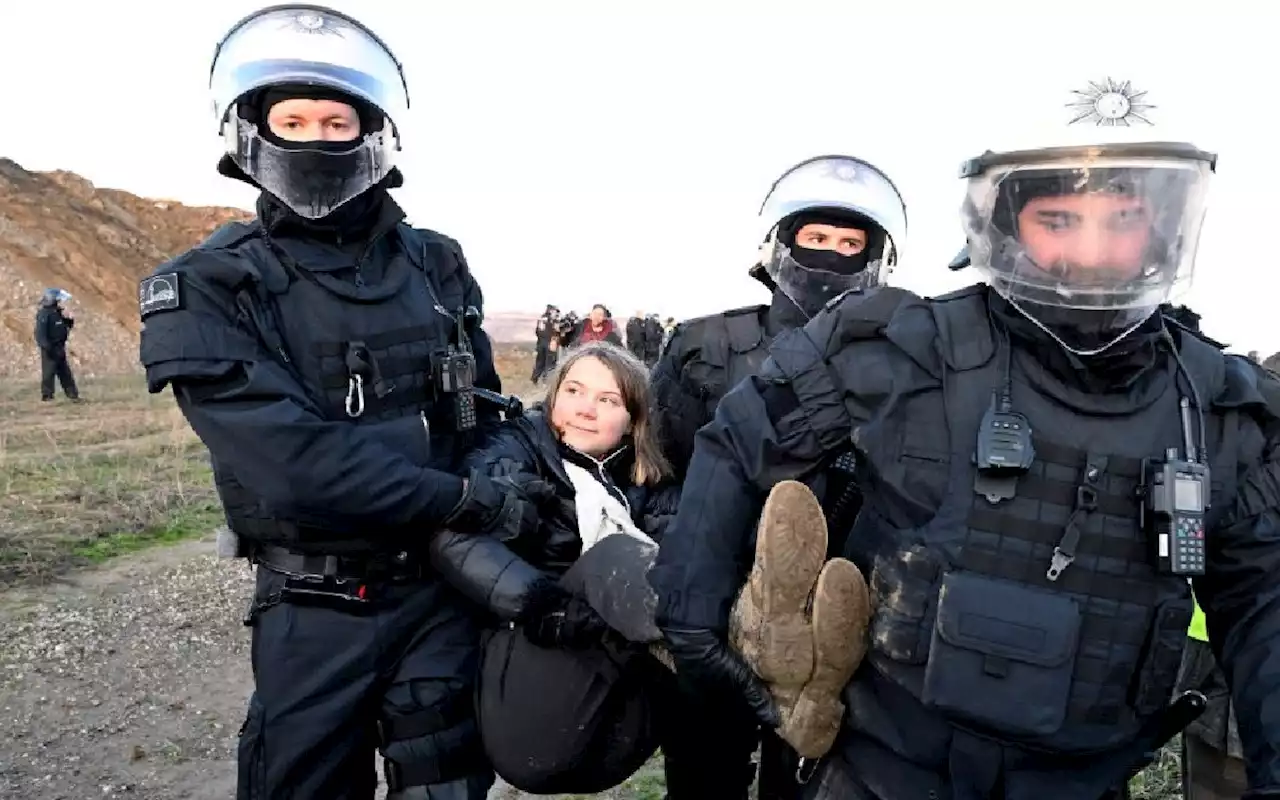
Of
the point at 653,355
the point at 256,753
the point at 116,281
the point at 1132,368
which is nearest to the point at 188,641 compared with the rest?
the point at 256,753

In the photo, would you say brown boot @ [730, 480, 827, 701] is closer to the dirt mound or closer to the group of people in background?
the group of people in background

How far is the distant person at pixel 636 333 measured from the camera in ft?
70.6

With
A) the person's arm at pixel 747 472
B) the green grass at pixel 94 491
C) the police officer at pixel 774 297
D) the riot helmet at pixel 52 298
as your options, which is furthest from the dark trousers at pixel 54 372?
the person's arm at pixel 747 472

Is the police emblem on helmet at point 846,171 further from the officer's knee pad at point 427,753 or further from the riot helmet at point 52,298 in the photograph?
the riot helmet at point 52,298

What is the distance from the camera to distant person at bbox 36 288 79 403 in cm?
1597

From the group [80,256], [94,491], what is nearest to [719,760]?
[94,491]

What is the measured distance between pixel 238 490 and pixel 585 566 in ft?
2.72

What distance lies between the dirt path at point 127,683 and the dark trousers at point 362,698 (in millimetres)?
1651

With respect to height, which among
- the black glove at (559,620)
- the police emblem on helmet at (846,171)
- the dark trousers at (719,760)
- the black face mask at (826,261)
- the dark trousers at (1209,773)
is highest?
the police emblem on helmet at (846,171)

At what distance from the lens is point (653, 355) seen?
20938 millimetres

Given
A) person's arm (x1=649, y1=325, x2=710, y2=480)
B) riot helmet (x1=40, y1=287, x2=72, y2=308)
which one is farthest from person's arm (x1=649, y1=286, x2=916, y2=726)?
riot helmet (x1=40, y1=287, x2=72, y2=308)

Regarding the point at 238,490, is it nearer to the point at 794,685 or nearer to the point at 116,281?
the point at 794,685

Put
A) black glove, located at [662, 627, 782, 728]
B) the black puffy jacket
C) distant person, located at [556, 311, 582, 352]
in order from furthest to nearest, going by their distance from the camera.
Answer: distant person, located at [556, 311, 582, 352] → the black puffy jacket → black glove, located at [662, 627, 782, 728]

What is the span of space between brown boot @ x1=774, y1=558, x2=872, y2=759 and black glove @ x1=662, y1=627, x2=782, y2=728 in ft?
0.13
